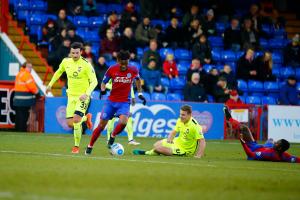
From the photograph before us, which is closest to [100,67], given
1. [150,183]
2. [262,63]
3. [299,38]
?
[262,63]

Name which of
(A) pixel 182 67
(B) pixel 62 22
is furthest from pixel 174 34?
(B) pixel 62 22

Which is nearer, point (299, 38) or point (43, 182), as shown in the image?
point (43, 182)

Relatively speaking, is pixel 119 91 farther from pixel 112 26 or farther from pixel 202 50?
pixel 202 50

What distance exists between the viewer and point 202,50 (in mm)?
29375

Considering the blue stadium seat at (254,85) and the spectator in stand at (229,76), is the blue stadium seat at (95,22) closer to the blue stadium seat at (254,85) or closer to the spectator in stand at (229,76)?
the spectator in stand at (229,76)

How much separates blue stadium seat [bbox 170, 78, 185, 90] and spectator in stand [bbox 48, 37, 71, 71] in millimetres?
3824

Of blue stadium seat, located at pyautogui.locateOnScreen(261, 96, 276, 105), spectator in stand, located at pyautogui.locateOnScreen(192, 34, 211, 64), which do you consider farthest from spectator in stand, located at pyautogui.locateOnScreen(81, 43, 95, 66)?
blue stadium seat, located at pyautogui.locateOnScreen(261, 96, 276, 105)

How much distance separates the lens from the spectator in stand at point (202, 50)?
95.9ft

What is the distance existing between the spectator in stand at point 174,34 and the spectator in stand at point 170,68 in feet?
5.02

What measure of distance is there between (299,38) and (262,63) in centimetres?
308

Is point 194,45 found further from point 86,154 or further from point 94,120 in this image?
point 86,154

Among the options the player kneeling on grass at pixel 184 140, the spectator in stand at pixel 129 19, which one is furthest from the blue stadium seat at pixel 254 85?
the player kneeling on grass at pixel 184 140

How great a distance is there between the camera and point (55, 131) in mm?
25859

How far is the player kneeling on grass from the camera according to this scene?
670 inches
